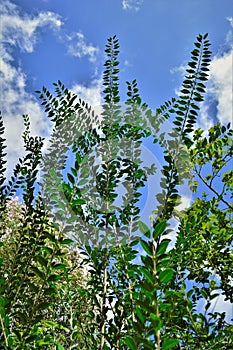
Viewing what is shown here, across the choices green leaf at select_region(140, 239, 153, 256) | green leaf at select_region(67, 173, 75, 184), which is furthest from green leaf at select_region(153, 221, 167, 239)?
green leaf at select_region(67, 173, 75, 184)

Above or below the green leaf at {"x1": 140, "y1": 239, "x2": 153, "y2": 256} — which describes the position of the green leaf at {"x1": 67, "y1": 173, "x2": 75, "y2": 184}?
above

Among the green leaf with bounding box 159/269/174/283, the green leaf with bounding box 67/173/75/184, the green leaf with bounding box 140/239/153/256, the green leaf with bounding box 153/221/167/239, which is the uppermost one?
the green leaf with bounding box 67/173/75/184

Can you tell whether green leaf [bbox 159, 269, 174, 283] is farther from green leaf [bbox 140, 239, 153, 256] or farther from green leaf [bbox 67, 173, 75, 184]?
green leaf [bbox 67, 173, 75, 184]

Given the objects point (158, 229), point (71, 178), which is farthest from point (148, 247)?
point (71, 178)

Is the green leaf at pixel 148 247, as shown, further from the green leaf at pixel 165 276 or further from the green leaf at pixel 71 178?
the green leaf at pixel 71 178

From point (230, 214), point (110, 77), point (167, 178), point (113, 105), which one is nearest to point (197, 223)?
point (167, 178)

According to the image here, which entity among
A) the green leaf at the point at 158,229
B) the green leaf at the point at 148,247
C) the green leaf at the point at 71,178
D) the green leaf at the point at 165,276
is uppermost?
the green leaf at the point at 71,178

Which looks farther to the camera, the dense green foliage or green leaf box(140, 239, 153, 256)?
the dense green foliage

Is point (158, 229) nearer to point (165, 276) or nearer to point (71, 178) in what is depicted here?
point (165, 276)

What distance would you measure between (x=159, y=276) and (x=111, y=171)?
1.48 m

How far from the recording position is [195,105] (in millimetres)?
2506

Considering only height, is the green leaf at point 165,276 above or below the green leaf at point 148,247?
below

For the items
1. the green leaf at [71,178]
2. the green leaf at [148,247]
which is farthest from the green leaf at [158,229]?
the green leaf at [71,178]

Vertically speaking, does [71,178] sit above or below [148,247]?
above
